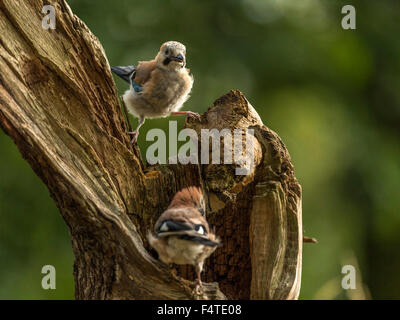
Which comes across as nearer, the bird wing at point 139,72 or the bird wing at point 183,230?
the bird wing at point 183,230

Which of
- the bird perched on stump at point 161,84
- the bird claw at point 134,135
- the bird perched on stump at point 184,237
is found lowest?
the bird perched on stump at point 184,237

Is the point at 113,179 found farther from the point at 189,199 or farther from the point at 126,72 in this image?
the point at 126,72

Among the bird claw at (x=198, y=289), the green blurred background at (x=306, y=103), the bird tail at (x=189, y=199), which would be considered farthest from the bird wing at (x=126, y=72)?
the green blurred background at (x=306, y=103)

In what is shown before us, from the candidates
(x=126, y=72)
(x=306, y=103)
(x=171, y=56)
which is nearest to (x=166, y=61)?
(x=171, y=56)

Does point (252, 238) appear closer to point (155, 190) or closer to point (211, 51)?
point (155, 190)

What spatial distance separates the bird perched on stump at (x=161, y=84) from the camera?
5.91 meters

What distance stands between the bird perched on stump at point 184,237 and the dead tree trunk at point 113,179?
12 cm

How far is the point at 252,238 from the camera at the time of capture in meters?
4.54

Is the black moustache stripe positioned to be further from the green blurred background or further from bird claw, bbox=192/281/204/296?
the green blurred background

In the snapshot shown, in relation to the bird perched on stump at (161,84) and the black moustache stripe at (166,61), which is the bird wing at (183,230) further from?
the black moustache stripe at (166,61)

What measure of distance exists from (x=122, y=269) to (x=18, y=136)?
124 cm

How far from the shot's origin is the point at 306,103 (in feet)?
33.7

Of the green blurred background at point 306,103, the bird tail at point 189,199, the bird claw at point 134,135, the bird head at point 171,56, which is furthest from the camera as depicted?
the green blurred background at point 306,103
